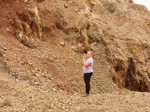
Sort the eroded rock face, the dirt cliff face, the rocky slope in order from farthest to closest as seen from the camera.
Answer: the eroded rock face < the dirt cliff face < the rocky slope

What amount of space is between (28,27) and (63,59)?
8.67ft

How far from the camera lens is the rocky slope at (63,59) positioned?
5.32m

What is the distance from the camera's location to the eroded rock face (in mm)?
9422

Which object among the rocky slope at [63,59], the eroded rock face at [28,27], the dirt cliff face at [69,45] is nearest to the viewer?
the rocky slope at [63,59]

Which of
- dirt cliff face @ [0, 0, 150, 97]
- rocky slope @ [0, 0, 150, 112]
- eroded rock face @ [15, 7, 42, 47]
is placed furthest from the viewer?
eroded rock face @ [15, 7, 42, 47]

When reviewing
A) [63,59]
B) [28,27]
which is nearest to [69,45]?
[63,59]

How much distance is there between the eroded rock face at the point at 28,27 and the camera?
9.42 metres

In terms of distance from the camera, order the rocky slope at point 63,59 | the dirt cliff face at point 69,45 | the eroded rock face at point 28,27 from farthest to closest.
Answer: the eroded rock face at point 28,27
the dirt cliff face at point 69,45
the rocky slope at point 63,59

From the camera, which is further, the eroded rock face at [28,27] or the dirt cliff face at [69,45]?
the eroded rock face at [28,27]

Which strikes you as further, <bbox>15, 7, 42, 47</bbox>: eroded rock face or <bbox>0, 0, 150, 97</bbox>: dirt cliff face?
<bbox>15, 7, 42, 47</bbox>: eroded rock face

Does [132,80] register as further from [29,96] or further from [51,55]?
[29,96]

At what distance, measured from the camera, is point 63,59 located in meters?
10.1

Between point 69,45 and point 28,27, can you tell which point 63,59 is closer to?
point 69,45

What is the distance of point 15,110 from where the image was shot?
398 centimetres
